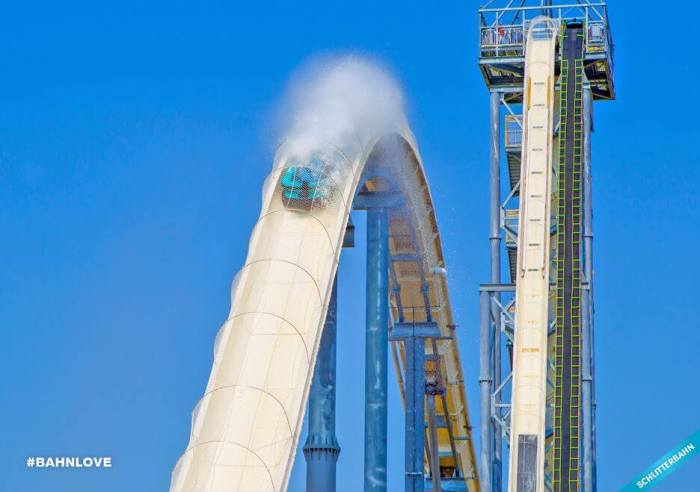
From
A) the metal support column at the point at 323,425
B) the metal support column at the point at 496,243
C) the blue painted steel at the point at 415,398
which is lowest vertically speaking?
the metal support column at the point at 323,425

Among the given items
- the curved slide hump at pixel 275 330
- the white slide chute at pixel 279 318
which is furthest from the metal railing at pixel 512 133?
the white slide chute at pixel 279 318

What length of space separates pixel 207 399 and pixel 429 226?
16.2m

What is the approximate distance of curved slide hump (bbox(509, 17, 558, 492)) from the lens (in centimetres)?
4234

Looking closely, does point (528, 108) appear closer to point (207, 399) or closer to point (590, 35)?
point (590, 35)

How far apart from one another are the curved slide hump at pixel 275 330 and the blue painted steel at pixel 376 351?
2226 millimetres

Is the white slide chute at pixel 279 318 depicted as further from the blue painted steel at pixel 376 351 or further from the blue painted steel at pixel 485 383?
the blue painted steel at pixel 485 383

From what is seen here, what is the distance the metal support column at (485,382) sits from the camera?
52.3 m

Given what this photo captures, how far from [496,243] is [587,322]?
3.63 m

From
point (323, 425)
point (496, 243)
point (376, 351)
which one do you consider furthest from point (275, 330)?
point (496, 243)

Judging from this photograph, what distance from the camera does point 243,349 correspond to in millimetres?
34531

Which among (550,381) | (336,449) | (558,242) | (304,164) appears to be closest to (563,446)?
(550,381)

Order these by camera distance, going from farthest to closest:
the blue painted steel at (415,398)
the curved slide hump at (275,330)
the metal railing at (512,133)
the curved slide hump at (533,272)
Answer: the metal railing at (512,133) < the blue painted steel at (415,398) < the curved slide hump at (533,272) < the curved slide hump at (275,330)

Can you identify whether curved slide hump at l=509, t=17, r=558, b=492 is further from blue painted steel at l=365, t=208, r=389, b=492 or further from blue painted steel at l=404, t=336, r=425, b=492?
blue painted steel at l=404, t=336, r=425, b=492

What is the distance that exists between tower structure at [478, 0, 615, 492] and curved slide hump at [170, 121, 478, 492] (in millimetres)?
10463
